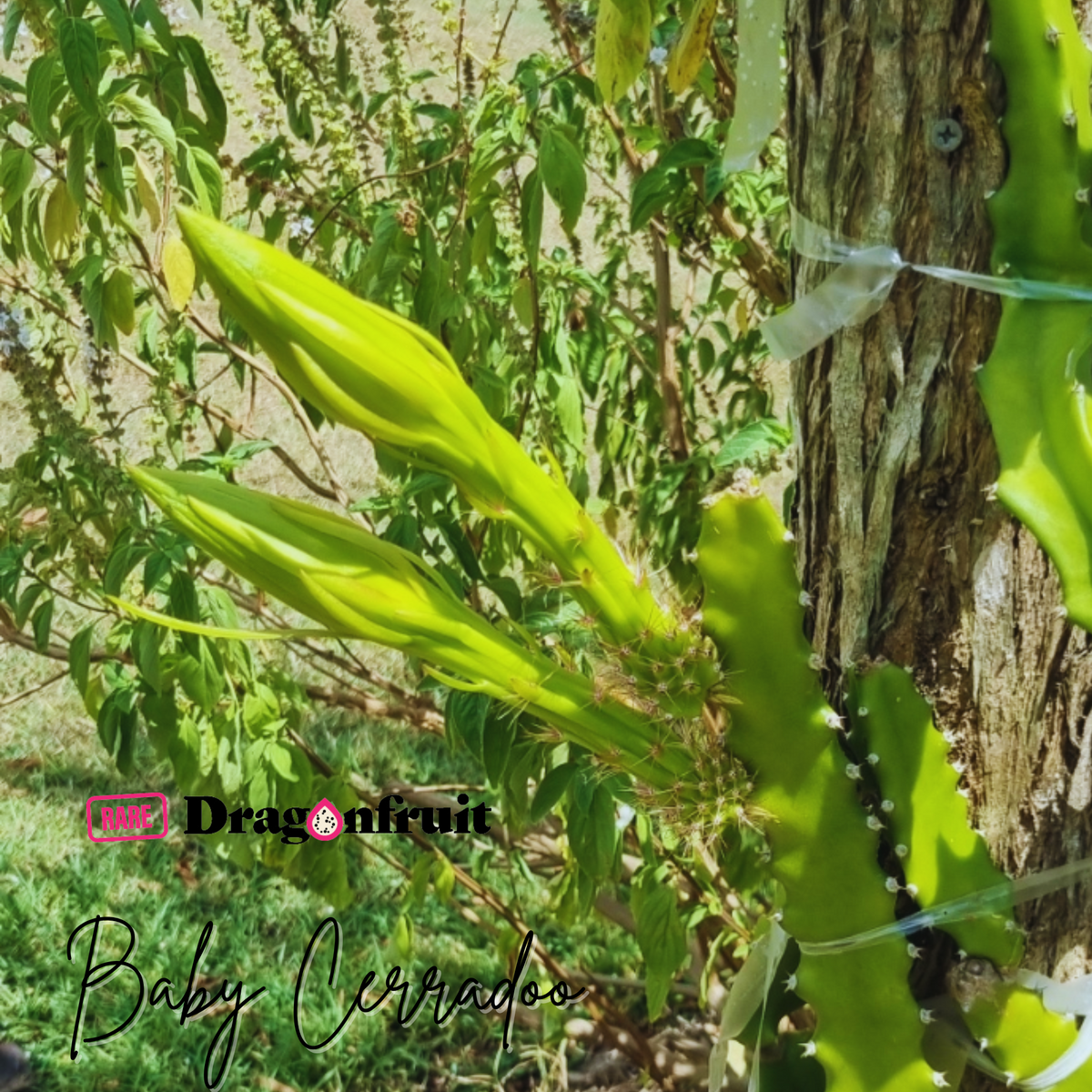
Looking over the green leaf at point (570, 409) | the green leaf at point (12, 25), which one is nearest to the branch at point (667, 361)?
the green leaf at point (570, 409)

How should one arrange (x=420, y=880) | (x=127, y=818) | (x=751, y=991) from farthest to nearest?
(x=127, y=818) → (x=420, y=880) → (x=751, y=991)

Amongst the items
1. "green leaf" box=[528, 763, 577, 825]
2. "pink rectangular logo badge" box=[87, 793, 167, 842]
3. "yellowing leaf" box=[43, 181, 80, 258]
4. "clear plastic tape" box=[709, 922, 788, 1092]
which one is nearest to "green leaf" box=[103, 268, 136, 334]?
"yellowing leaf" box=[43, 181, 80, 258]

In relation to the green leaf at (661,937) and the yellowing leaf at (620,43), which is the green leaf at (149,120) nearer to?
the yellowing leaf at (620,43)

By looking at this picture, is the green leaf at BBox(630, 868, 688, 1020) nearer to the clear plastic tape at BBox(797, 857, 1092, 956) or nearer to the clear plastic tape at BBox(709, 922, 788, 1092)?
the clear plastic tape at BBox(709, 922, 788, 1092)

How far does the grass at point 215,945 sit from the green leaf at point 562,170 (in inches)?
40.7

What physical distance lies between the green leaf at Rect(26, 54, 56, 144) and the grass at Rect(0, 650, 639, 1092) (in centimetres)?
112

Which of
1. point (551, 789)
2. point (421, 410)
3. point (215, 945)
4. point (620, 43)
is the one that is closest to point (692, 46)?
point (620, 43)

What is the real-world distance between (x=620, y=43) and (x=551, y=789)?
0.64 m

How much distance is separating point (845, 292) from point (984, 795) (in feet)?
0.96

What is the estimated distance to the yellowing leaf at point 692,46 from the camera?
0.67 meters

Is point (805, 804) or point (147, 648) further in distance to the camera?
point (147, 648)

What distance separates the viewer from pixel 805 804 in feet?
2.02

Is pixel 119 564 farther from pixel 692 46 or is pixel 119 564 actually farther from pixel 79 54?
pixel 692 46

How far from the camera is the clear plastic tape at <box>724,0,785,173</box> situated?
23.8 inches
